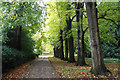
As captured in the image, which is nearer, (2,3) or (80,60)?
(2,3)

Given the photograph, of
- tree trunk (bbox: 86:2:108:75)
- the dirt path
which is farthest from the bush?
tree trunk (bbox: 86:2:108:75)

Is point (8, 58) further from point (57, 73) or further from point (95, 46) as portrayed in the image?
point (95, 46)

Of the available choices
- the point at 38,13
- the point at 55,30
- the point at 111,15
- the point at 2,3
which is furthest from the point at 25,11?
the point at 55,30

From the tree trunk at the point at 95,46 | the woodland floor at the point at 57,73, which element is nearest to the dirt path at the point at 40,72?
the woodland floor at the point at 57,73

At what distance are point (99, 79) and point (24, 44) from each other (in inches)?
627

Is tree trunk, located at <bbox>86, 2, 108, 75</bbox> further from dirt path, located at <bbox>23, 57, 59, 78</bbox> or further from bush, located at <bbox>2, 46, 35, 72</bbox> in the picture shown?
bush, located at <bbox>2, 46, 35, 72</bbox>

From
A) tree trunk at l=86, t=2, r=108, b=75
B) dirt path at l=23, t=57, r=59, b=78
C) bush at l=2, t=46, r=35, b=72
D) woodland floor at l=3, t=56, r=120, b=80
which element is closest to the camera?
tree trunk at l=86, t=2, r=108, b=75

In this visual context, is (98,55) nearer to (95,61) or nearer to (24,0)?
(95,61)

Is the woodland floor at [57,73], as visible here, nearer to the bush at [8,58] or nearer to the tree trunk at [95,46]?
the tree trunk at [95,46]

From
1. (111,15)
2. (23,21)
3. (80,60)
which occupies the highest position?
(111,15)

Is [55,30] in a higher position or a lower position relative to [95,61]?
higher

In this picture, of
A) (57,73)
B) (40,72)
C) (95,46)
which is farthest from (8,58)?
(95,46)

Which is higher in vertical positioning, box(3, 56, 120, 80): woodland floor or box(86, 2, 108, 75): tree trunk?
box(86, 2, 108, 75): tree trunk

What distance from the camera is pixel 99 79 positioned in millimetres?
5820
